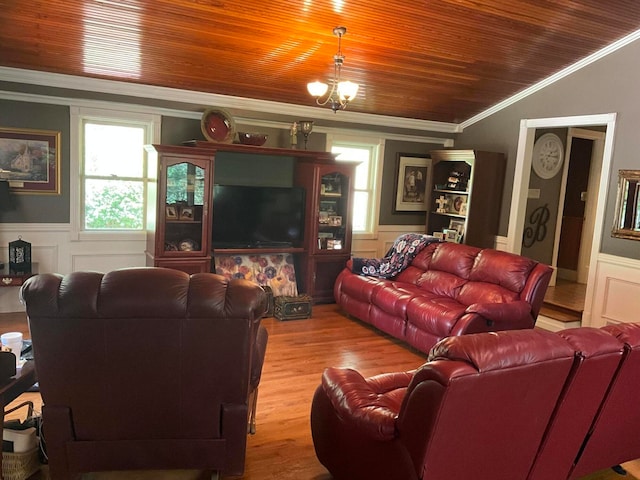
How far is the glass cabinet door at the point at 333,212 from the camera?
19.6 feet

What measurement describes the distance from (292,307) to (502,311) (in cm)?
218

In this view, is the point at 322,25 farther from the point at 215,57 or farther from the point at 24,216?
the point at 24,216

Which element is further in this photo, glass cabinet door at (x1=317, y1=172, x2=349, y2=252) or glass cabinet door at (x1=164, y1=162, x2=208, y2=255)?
glass cabinet door at (x1=317, y1=172, x2=349, y2=252)

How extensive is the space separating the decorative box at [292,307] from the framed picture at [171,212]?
1.35 meters

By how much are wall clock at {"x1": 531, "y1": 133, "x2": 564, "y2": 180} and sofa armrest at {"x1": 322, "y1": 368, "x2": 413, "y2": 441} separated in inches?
184

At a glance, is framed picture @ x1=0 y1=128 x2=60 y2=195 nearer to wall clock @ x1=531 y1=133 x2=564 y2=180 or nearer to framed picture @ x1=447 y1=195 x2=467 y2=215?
framed picture @ x1=447 y1=195 x2=467 y2=215

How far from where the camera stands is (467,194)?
6281mm

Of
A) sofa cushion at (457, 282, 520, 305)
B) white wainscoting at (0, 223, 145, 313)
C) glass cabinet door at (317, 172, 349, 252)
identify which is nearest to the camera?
sofa cushion at (457, 282, 520, 305)

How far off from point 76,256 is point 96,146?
1141 mm

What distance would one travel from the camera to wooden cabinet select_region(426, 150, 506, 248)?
6.16 meters

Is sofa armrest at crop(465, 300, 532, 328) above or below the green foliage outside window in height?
below

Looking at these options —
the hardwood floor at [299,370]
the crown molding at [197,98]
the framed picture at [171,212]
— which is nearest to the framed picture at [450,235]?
the crown molding at [197,98]

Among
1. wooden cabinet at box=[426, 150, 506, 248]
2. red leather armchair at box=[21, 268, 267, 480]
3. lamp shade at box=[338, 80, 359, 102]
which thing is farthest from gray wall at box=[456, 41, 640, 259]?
red leather armchair at box=[21, 268, 267, 480]

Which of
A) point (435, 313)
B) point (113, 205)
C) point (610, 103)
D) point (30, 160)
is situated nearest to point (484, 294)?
point (435, 313)
